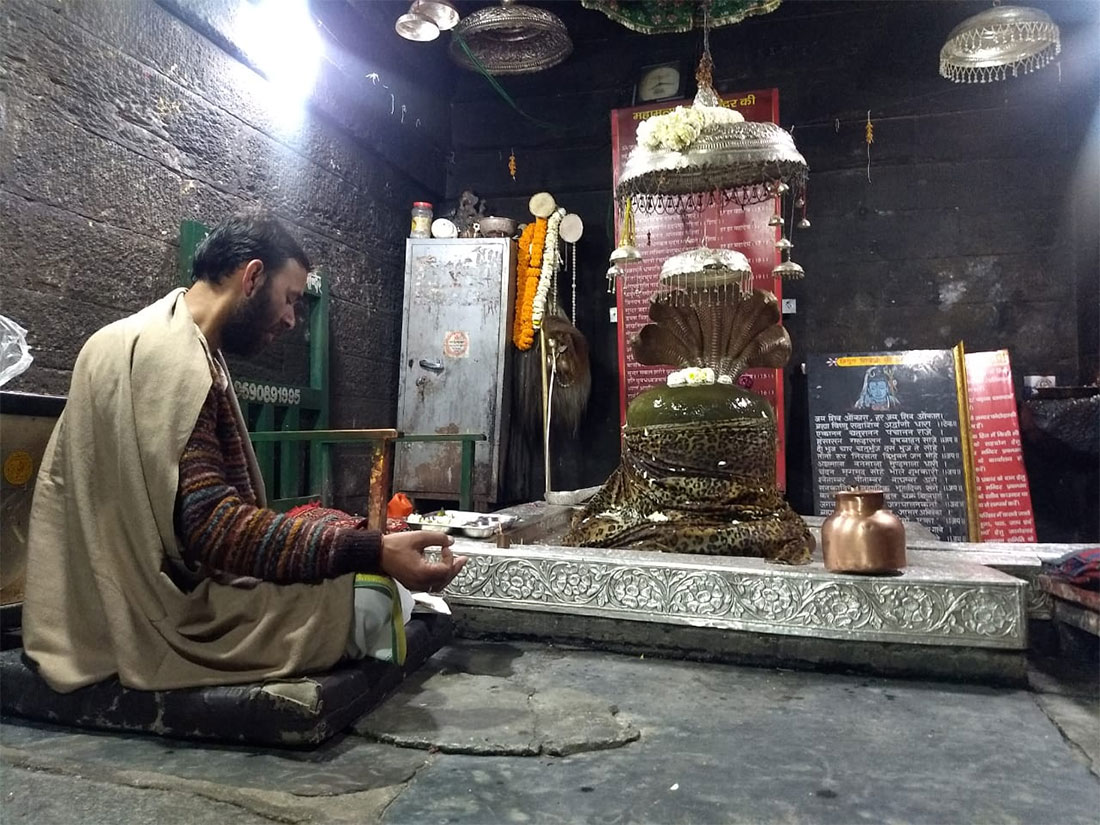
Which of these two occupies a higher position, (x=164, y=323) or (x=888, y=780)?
(x=164, y=323)

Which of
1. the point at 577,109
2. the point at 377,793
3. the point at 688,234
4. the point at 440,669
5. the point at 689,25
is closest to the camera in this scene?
the point at 377,793

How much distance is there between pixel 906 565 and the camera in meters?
2.73

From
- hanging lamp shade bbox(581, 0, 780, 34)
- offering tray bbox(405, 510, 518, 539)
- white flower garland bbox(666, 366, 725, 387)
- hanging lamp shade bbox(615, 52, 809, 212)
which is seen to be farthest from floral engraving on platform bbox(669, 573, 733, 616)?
hanging lamp shade bbox(581, 0, 780, 34)

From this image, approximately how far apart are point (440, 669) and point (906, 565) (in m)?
1.83

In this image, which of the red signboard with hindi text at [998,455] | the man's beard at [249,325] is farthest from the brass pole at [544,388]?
the man's beard at [249,325]

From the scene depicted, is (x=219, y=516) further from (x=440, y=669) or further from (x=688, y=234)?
(x=688, y=234)

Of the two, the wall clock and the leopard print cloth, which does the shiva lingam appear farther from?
the wall clock

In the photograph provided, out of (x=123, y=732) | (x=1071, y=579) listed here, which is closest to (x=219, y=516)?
(x=123, y=732)

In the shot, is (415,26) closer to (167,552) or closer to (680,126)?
(680,126)

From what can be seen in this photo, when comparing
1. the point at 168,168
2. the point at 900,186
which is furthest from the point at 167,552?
the point at 900,186

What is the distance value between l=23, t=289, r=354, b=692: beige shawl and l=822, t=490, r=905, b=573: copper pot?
5.88 ft

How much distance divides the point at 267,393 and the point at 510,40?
3.43m

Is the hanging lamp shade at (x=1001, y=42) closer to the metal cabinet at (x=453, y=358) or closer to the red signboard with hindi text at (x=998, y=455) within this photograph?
the red signboard with hindi text at (x=998, y=455)

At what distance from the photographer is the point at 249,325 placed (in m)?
2.03
